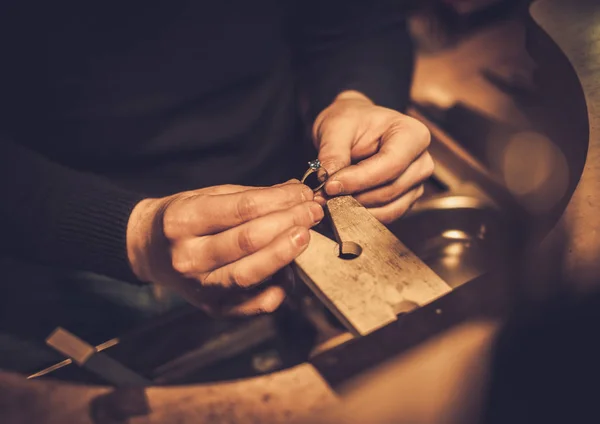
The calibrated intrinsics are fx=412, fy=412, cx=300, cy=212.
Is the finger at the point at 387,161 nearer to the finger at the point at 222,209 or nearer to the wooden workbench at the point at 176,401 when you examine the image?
the finger at the point at 222,209

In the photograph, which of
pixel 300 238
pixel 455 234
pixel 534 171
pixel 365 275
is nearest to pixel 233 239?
pixel 300 238

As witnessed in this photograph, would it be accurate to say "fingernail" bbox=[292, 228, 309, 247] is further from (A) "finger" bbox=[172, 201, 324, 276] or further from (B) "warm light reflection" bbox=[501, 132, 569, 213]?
(B) "warm light reflection" bbox=[501, 132, 569, 213]

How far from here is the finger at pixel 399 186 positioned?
2.77 feet

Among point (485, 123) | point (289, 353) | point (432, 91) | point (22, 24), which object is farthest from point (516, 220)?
point (22, 24)

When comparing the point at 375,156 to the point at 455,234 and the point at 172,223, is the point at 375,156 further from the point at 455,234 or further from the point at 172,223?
the point at 455,234

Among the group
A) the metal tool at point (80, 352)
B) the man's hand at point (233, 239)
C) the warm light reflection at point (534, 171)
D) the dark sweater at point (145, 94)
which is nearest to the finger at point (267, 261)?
the man's hand at point (233, 239)

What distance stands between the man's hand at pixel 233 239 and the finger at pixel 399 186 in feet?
0.54

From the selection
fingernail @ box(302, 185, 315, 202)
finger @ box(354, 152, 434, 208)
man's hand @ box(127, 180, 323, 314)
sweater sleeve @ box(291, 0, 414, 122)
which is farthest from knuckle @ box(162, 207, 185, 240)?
sweater sleeve @ box(291, 0, 414, 122)

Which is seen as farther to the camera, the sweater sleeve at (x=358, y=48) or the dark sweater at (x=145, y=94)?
the sweater sleeve at (x=358, y=48)

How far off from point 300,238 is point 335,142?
0.33 metres

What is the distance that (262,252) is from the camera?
65cm

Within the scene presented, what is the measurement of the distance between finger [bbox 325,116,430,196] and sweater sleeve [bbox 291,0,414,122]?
0.33 metres

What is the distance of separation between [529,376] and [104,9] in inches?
42.0

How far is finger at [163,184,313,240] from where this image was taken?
2.21 feet
